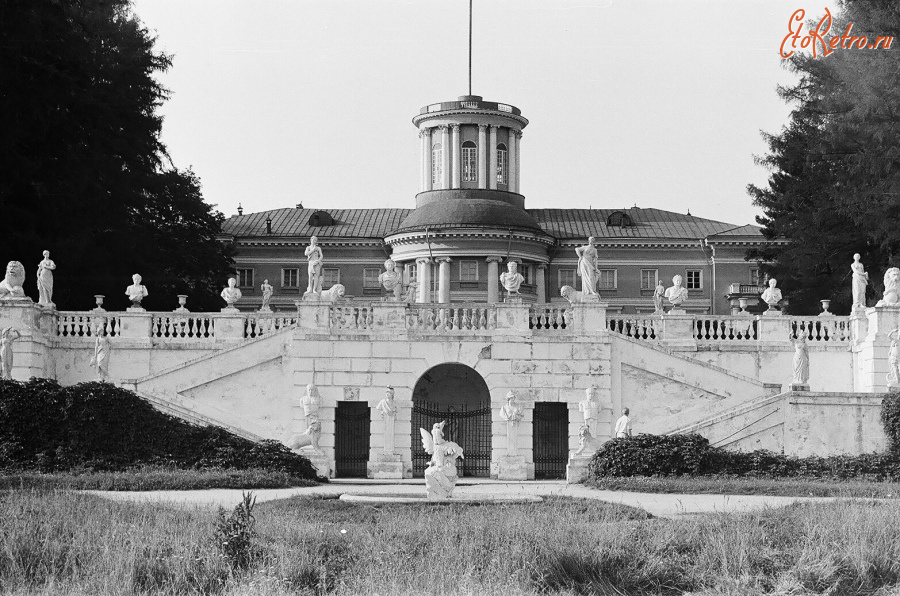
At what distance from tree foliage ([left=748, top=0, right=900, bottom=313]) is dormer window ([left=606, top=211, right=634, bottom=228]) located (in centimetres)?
1683

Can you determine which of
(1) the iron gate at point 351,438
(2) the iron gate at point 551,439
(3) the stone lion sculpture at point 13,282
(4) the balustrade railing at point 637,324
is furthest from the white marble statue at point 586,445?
(3) the stone lion sculpture at point 13,282

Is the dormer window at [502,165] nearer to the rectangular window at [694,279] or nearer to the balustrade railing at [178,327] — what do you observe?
the rectangular window at [694,279]

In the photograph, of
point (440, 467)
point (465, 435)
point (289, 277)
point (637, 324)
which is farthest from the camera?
point (289, 277)

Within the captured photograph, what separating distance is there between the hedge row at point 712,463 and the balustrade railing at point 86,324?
15149 mm

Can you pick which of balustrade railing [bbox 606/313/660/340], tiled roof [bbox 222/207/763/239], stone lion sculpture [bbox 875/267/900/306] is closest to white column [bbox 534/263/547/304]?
tiled roof [bbox 222/207/763/239]

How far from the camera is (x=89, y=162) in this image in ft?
132

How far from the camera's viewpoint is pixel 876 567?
1507cm

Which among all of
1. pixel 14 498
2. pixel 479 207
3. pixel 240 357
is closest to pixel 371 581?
pixel 14 498

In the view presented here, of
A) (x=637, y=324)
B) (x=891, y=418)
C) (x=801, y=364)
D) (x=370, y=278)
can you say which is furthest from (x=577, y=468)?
(x=370, y=278)

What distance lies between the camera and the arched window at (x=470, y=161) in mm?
68688

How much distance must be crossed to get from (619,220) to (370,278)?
47.8 feet

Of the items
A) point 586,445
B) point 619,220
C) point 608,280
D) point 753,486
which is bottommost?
point 753,486

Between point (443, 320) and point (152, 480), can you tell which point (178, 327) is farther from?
point (152, 480)

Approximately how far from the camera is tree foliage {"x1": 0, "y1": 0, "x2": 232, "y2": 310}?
3606 cm
